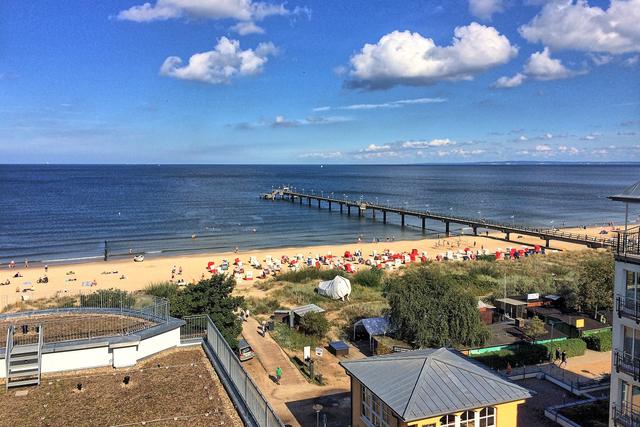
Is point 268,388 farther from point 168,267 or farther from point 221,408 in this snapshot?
point 168,267

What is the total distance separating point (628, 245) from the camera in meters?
11.9

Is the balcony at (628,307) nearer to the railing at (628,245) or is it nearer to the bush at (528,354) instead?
the railing at (628,245)

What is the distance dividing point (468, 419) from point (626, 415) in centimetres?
394

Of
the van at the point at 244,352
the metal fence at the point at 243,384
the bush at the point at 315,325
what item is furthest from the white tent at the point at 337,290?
the metal fence at the point at 243,384

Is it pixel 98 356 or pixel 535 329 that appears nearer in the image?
pixel 98 356

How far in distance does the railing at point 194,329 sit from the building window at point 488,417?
23.6 ft

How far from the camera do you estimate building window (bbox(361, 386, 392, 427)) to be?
1201 cm

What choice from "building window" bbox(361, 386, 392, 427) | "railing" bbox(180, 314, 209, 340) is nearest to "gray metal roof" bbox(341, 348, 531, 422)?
"building window" bbox(361, 386, 392, 427)

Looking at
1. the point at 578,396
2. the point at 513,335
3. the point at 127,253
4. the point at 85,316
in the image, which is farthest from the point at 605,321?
the point at 127,253

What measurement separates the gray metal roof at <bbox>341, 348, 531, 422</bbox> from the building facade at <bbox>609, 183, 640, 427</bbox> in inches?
96.1

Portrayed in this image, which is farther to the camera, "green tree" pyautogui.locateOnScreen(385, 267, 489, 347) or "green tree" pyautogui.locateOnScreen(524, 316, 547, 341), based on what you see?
"green tree" pyautogui.locateOnScreen(524, 316, 547, 341)

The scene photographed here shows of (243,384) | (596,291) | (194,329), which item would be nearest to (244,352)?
(194,329)

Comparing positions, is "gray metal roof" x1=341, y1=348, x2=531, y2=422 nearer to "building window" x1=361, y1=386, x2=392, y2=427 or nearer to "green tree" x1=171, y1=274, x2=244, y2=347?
"building window" x1=361, y1=386, x2=392, y2=427

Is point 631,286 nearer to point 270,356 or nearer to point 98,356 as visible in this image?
point 98,356
